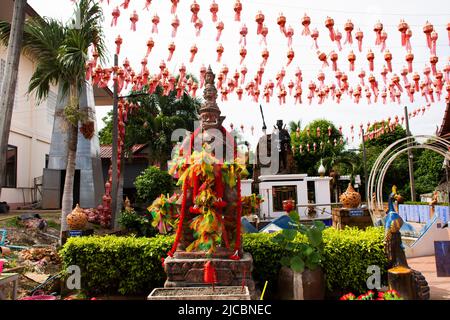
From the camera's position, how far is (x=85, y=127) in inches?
430

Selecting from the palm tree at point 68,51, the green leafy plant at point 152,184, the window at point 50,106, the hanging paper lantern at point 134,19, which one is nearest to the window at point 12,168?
the window at point 50,106

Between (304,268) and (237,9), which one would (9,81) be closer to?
(237,9)

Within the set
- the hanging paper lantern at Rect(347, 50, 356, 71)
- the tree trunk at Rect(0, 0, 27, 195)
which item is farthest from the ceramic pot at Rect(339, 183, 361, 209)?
the tree trunk at Rect(0, 0, 27, 195)

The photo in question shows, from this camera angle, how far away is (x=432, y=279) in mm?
7633

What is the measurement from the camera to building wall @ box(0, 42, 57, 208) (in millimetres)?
15664

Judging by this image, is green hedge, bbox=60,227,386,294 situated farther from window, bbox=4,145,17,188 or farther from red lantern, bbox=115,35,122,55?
window, bbox=4,145,17,188

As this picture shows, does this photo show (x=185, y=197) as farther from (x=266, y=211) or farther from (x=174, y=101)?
(x=174, y=101)

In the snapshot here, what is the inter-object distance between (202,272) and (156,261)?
1.55 meters

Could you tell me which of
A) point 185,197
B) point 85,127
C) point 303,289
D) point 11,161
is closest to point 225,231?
point 185,197

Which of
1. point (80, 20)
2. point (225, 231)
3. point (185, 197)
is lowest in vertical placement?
point (225, 231)

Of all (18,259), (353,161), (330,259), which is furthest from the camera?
(353,161)

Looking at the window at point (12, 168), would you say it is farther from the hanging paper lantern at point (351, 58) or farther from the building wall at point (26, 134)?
the hanging paper lantern at point (351, 58)

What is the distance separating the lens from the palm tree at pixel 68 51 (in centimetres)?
1010
